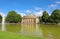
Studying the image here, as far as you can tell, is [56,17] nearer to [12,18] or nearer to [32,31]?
[12,18]

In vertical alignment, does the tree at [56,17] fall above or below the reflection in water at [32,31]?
above

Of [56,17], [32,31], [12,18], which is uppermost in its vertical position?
[12,18]

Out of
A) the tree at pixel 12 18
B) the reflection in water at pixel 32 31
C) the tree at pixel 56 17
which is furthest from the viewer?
the tree at pixel 12 18

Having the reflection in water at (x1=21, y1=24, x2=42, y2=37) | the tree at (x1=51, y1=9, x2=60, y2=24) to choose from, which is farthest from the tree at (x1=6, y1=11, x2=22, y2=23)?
the reflection in water at (x1=21, y1=24, x2=42, y2=37)

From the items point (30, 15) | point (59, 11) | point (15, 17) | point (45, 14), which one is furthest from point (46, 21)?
point (30, 15)

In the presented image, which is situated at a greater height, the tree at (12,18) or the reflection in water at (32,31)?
the tree at (12,18)

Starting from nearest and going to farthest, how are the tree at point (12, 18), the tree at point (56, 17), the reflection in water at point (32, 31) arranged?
the reflection in water at point (32, 31), the tree at point (56, 17), the tree at point (12, 18)

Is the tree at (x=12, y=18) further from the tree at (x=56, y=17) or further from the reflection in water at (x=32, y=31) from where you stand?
the reflection in water at (x=32, y=31)

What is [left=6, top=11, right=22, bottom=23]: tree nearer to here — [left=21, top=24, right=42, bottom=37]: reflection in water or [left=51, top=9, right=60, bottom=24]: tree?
[left=51, top=9, right=60, bottom=24]: tree

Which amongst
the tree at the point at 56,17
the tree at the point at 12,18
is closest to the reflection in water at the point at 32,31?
the tree at the point at 56,17

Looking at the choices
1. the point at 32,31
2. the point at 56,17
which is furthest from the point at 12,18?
the point at 32,31

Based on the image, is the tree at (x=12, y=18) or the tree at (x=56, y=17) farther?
the tree at (x=12, y=18)

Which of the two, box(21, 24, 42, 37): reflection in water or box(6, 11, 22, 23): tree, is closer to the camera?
box(21, 24, 42, 37): reflection in water

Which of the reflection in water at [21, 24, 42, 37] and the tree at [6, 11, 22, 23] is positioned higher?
the tree at [6, 11, 22, 23]
